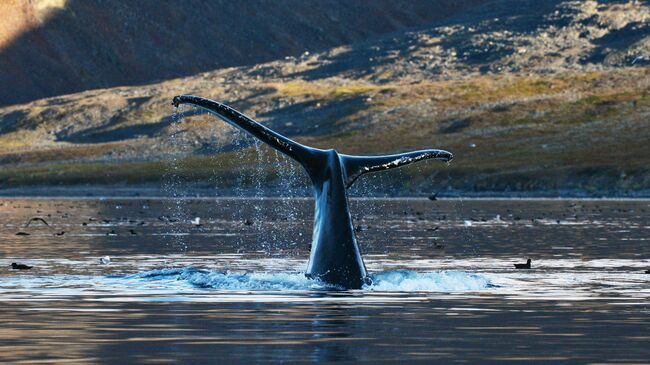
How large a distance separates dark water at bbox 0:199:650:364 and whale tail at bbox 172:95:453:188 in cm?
232

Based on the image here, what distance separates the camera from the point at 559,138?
170 metres

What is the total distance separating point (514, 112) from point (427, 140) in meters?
19.3

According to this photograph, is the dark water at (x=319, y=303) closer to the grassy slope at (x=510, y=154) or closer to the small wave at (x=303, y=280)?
the small wave at (x=303, y=280)

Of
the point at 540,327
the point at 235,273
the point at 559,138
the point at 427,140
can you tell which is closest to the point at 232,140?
the point at 427,140

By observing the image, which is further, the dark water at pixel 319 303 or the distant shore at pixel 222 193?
the distant shore at pixel 222 193

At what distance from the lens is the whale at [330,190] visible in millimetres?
28000

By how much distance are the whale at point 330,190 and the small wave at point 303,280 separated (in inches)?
16.0

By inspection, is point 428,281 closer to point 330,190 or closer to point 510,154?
point 330,190

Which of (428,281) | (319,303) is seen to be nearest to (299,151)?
(319,303)

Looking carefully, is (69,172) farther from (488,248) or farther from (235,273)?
(235,273)

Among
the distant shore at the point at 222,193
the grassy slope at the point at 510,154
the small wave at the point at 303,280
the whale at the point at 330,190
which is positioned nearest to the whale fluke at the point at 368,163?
the whale at the point at 330,190

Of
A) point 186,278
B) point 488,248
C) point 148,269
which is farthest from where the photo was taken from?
point 488,248

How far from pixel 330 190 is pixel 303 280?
2.22 metres

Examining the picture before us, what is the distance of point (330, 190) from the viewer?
2858 centimetres
